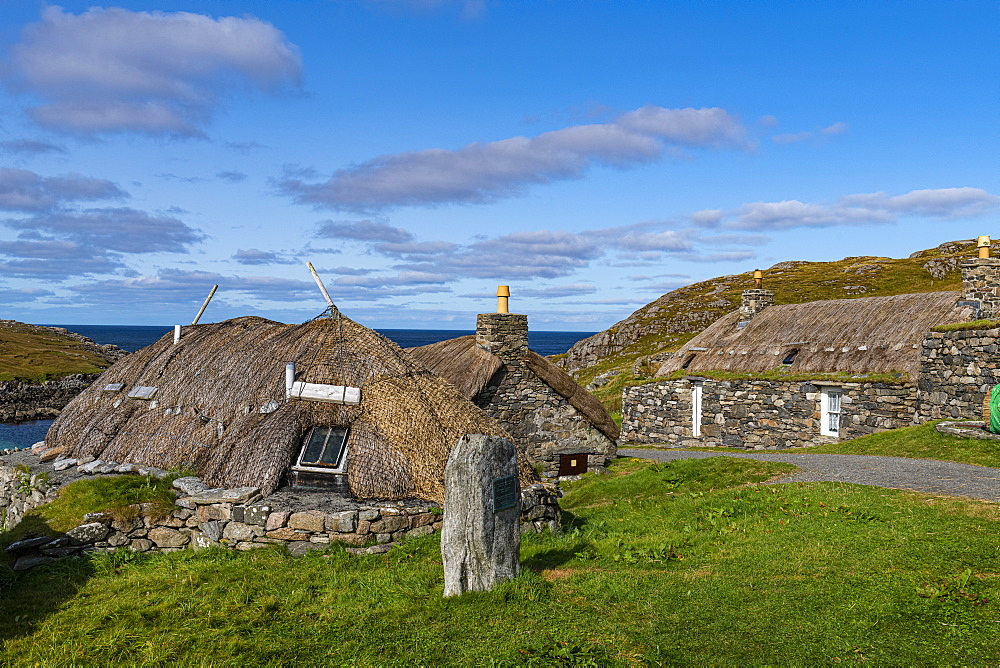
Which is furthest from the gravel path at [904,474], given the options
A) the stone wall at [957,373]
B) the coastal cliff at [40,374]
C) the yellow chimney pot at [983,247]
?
the coastal cliff at [40,374]

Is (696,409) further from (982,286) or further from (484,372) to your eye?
(484,372)

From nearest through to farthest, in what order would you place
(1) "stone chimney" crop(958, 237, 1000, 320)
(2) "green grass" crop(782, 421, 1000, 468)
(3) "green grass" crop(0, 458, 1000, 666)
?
(3) "green grass" crop(0, 458, 1000, 666)
(2) "green grass" crop(782, 421, 1000, 468)
(1) "stone chimney" crop(958, 237, 1000, 320)

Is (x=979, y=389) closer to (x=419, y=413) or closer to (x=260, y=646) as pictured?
(x=419, y=413)

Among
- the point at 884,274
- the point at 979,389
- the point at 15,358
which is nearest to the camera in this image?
the point at 979,389

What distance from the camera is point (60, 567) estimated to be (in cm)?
1048

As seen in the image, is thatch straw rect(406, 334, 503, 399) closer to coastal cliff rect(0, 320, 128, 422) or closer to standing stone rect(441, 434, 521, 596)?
standing stone rect(441, 434, 521, 596)

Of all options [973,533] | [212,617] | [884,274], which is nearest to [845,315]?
[973,533]

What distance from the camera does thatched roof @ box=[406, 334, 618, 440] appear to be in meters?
19.6

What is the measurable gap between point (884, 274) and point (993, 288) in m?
58.4

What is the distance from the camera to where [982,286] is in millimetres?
23812

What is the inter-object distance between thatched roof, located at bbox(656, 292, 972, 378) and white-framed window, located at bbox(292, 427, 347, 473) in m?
20.3

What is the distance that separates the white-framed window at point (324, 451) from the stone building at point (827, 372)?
1973 centimetres

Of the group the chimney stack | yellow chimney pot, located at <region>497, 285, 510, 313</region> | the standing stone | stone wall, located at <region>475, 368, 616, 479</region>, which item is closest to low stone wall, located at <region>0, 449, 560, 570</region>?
the standing stone

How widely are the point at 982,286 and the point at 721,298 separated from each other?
56.9 metres
